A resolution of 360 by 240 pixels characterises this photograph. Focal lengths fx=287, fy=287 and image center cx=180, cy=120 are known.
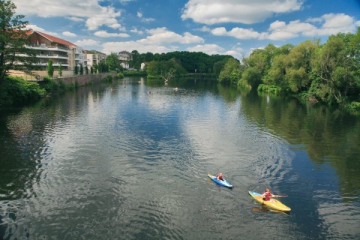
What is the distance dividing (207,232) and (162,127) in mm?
26014

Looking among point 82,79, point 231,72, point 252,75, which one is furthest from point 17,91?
point 231,72

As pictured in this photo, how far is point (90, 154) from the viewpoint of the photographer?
3016cm

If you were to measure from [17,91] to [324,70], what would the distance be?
68.9 meters

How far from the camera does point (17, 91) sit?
193 feet

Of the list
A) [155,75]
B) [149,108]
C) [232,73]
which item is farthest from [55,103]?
[155,75]

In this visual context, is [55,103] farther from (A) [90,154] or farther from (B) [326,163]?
(B) [326,163]

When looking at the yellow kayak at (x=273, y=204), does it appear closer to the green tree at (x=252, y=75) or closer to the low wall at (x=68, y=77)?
the low wall at (x=68, y=77)

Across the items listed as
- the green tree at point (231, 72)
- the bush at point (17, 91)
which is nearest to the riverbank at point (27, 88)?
the bush at point (17, 91)

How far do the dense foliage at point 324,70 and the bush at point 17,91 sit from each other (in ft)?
219

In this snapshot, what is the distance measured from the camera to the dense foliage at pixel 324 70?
65375mm

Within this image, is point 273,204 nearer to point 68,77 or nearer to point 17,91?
point 17,91

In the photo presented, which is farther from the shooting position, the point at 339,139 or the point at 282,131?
the point at 282,131

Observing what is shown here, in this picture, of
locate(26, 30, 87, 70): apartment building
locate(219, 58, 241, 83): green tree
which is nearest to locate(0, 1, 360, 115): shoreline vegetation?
locate(26, 30, 87, 70): apartment building

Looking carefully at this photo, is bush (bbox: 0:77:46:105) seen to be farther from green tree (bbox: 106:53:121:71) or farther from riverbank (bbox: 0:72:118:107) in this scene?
green tree (bbox: 106:53:121:71)
